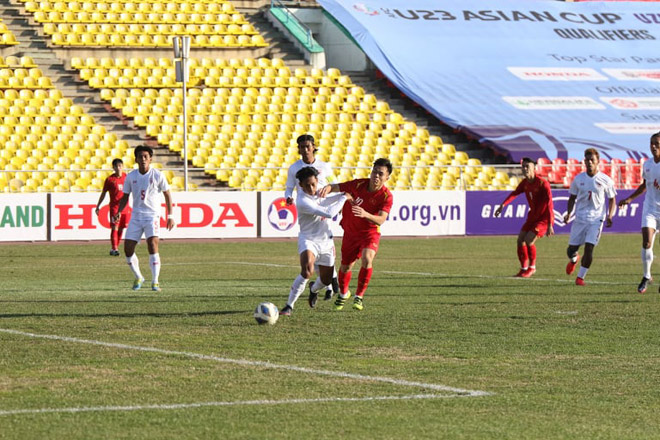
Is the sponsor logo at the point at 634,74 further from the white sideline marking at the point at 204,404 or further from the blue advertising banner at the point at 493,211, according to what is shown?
the white sideline marking at the point at 204,404

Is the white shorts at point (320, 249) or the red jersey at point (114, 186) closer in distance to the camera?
the white shorts at point (320, 249)

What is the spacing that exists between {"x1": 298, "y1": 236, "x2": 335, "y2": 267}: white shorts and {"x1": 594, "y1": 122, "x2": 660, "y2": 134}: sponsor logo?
32188mm

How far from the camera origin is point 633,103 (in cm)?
4719

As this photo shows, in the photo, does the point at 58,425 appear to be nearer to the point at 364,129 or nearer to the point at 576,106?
the point at 364,129

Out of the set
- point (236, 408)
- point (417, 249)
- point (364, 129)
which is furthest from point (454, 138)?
point (236, 408)

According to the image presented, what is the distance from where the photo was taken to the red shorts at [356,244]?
49.8ft

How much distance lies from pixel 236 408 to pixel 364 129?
109 ft

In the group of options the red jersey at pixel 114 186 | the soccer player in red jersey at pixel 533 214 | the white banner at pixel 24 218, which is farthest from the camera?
the white banner at pixel 24 218

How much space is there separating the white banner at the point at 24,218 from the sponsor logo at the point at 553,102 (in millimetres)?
19384

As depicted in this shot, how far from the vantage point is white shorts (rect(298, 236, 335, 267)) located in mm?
14234

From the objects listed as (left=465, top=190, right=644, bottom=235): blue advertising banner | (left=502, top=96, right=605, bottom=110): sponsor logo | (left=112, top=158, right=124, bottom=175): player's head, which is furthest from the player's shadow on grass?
(left=502, top=96, right=605, bottom=110): sponsor logo

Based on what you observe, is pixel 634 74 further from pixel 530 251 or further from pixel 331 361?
pixel 331 361

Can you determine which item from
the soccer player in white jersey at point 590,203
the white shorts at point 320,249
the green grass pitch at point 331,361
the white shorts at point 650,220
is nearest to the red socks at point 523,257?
the green grass pitch at point 331,361

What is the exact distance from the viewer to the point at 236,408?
8.48m
